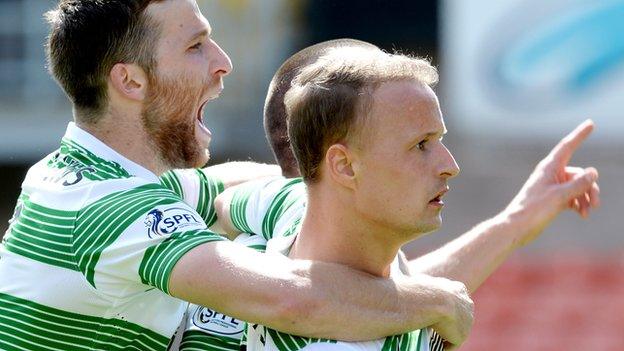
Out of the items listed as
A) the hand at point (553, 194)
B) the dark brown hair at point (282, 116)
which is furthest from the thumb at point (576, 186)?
the dark brown hair at point (282, 116)

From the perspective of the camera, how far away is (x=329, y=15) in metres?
11.4

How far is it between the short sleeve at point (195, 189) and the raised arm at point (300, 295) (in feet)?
2.20

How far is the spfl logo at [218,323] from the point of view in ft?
10.9

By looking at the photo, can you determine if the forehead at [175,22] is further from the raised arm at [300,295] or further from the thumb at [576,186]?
the thumb at [576,186]

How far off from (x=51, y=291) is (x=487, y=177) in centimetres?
807

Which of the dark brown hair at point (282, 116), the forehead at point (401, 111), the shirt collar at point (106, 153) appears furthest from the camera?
the dark brown hair at point (282, 116)

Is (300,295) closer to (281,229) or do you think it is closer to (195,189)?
(281,229)

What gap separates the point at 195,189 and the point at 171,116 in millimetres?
330

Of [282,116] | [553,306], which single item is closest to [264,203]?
[282,116]

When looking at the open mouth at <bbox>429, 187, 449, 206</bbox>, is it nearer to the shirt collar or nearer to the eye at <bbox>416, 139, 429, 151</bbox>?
the eye at <bbox>416, 139, 429, 151</bbox>

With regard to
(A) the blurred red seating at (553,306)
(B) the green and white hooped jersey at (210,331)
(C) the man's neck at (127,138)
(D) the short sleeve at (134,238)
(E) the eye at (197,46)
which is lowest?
(A) the blurred red seating at (553,306)

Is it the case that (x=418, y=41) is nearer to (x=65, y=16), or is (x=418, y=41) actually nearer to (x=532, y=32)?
(x=532, y=32)

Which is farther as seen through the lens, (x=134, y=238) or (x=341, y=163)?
(x=134, y=238)

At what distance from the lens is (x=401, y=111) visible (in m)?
2.88
